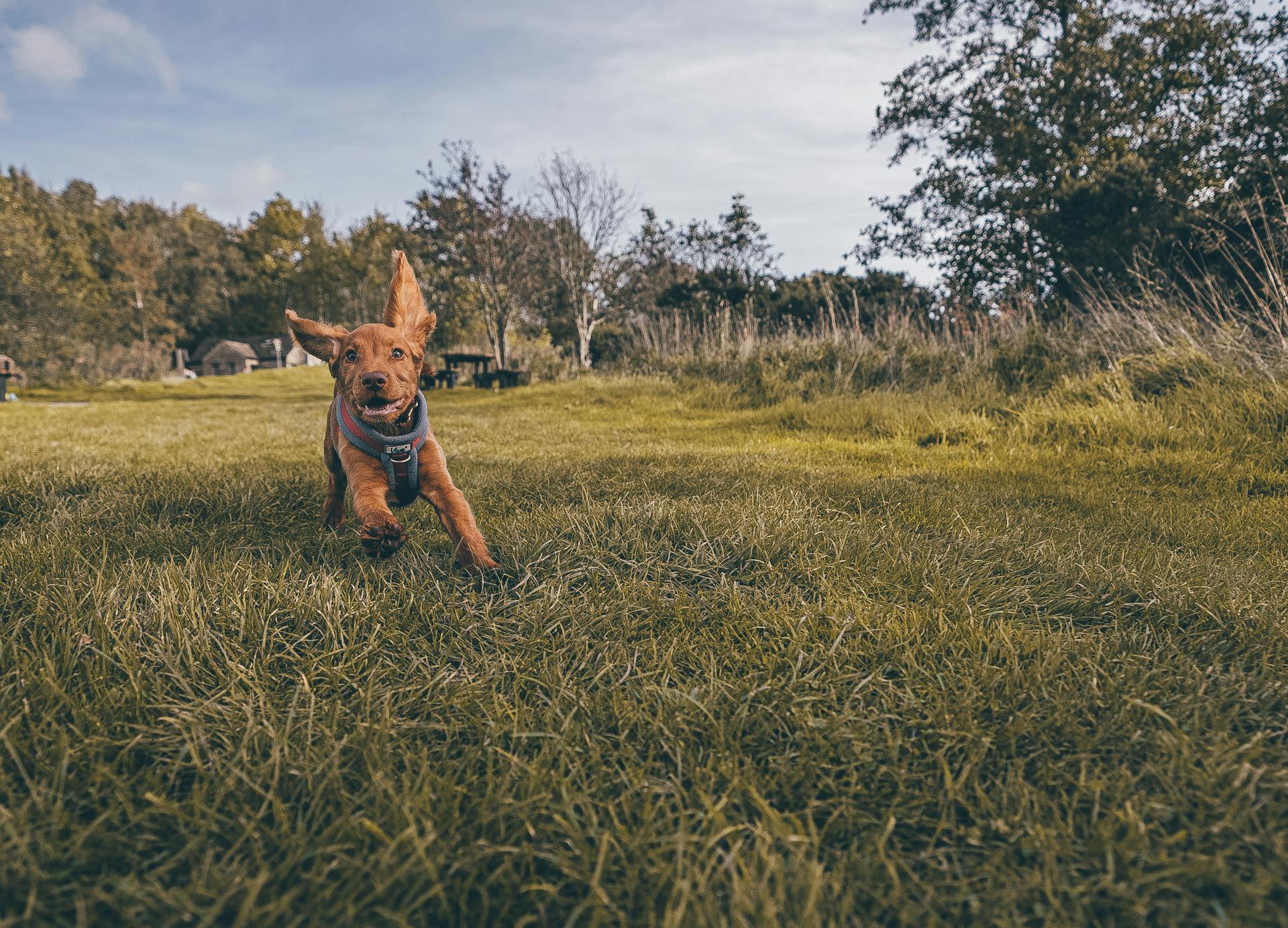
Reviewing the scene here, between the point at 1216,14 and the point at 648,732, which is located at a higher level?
the point at 1216,14

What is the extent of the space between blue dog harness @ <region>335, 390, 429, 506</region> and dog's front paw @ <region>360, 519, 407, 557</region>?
0.72 feet

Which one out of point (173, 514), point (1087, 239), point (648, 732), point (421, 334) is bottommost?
point (648, 732)

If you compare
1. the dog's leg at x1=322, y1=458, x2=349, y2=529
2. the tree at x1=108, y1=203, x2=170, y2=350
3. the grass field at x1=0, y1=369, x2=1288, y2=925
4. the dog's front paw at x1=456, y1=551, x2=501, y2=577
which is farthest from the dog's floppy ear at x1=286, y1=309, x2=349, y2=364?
the tree at x1=108, y1=203, x2=170, y2=350

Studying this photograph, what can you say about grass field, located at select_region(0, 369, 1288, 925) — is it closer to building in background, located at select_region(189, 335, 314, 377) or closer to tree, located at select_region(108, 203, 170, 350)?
building in background, located at select_region(189, 335, 314, 377)

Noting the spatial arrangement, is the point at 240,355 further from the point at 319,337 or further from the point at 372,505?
the point at 372,505

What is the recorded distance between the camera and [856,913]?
105cm

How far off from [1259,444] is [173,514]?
6861 mm

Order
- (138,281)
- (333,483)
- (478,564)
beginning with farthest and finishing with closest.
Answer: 1. (138,281)
2. (333,483)
3. (478,564)

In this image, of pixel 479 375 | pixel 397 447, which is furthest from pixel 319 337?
pixel 479 375

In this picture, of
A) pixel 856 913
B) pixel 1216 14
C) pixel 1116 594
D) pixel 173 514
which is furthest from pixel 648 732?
pixel 1216 14

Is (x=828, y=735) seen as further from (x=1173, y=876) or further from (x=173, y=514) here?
(x=173, y=514)

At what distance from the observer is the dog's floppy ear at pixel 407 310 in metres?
2.49

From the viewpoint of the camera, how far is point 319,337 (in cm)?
238

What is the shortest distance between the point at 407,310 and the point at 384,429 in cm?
58
